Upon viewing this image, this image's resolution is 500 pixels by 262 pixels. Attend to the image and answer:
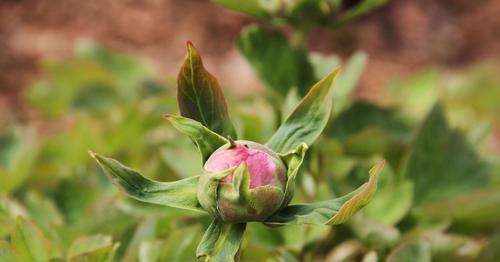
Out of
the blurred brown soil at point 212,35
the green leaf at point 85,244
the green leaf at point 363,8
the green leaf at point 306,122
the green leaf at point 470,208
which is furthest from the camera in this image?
the blurred brown soil at point 212,35

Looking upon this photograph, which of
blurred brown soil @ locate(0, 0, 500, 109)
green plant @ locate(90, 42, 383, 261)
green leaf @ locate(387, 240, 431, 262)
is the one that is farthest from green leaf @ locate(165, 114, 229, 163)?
blurred brown soil @ locate(0, 0, 500, 109)

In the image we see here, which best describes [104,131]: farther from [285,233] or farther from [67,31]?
→ [67,31]

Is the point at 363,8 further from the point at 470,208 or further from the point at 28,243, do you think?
the point at 28,243

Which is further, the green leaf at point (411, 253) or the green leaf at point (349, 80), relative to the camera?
the green leaf at point (349, 80)

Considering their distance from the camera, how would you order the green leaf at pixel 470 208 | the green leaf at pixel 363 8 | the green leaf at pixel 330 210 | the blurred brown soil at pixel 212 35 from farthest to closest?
the blurred brown soil at pixel 212 35 < the green leaf at pixel 470 208 < the green leaf at pixel 363 8 < the green leaf at pixel 330 210

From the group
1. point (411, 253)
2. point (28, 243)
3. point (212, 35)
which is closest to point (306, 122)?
point (411, 253)

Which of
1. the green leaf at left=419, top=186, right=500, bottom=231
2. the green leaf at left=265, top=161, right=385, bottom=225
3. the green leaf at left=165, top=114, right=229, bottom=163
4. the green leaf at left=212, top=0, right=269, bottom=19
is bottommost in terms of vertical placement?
the green leaf at left=419, top=186, right=500, bottom=231

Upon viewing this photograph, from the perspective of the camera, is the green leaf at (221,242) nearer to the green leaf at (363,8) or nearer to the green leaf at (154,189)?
the green leaf at (154,189)

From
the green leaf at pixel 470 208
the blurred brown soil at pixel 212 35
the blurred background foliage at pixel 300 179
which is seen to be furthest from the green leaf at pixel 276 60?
the blurred brown soil at pixel 212 35

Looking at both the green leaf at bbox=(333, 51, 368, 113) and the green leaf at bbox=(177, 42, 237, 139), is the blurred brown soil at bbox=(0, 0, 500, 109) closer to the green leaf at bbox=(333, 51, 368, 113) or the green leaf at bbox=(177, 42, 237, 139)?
the green leaf at bbox=(333, 51, 368, 113)
